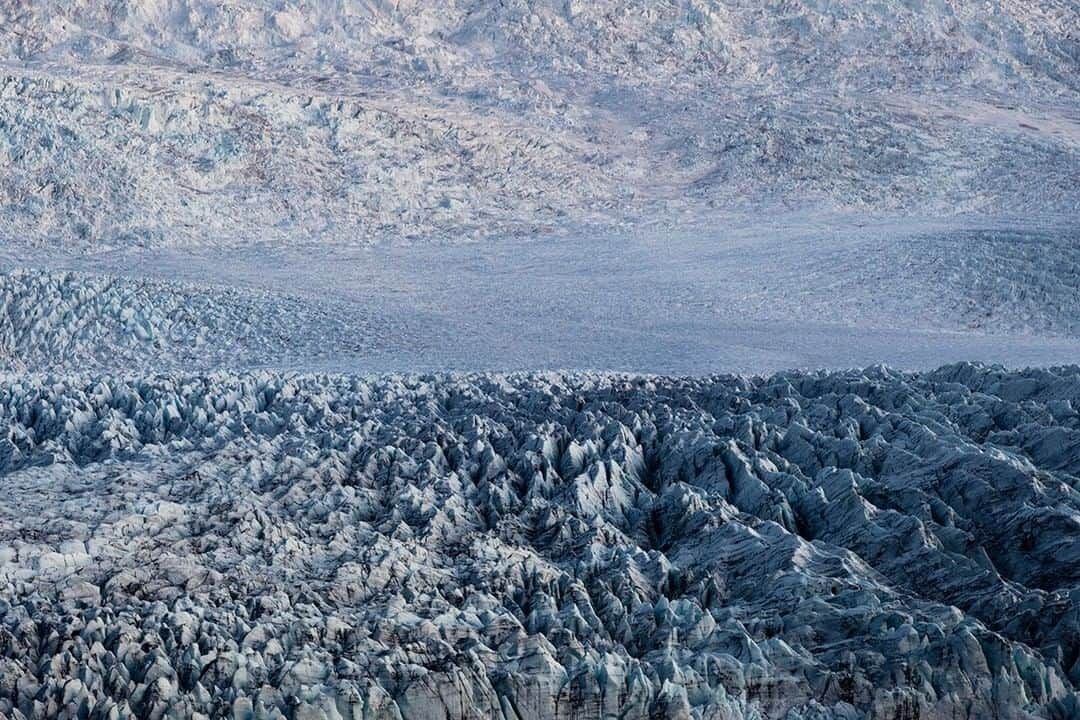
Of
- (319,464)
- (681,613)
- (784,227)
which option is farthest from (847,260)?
(681,613)

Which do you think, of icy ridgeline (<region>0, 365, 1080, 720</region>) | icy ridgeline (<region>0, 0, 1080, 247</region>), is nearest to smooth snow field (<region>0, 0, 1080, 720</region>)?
icy ridgeline (<region>0, 365, 1080, 720</region>)

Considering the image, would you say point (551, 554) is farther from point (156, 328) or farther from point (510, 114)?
point (510, 114)

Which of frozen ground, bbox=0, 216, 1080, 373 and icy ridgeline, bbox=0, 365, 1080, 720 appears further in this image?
frozen ground, bbox=0, 216, 1080, 373

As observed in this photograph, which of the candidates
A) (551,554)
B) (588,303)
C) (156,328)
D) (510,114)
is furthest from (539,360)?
(510,114)

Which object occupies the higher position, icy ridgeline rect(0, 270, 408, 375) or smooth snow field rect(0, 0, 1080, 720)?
smooth snow field rect(0, 0, 1080, 720)

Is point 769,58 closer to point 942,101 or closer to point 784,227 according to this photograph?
point 942,101

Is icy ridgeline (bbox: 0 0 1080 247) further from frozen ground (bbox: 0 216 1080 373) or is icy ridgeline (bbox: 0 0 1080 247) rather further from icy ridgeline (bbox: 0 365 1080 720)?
icy ridgeline (bbox: 0 365 1080 720)

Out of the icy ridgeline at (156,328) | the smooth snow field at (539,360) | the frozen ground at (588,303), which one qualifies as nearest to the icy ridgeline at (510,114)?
the smooth snow field at (539,360)
